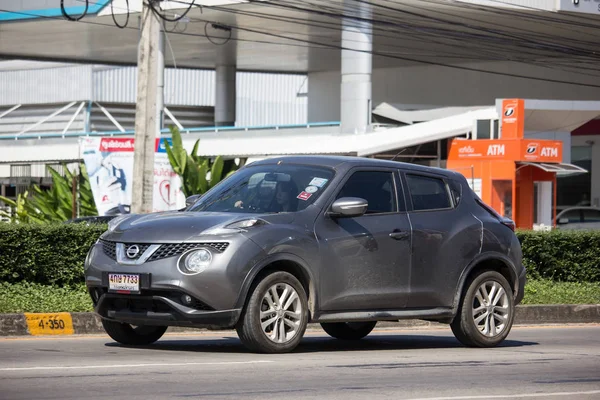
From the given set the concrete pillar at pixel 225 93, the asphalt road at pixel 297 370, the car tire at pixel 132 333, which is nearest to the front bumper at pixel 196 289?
the asphalt road at pixel 297 370

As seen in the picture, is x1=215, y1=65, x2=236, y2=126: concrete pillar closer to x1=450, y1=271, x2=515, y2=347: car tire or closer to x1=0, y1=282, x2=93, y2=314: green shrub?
x1=0, y1=282, x2=93, y2=314: green shrub

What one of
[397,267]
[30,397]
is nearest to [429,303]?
[397,267]

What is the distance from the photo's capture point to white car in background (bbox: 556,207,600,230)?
37250mm

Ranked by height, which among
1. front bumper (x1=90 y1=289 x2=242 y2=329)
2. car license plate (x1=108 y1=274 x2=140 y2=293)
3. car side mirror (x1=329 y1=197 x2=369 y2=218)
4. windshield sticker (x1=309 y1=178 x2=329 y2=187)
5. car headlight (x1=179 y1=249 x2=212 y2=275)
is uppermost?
windshield sticker (x1=309 y1=178 x2=329 y2=187)

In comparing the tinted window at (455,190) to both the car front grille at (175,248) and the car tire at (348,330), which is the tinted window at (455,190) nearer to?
the car tire at (348,330)

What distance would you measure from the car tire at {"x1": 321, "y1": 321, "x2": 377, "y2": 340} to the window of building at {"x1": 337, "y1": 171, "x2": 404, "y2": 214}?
1626mm

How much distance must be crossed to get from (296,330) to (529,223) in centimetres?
2335

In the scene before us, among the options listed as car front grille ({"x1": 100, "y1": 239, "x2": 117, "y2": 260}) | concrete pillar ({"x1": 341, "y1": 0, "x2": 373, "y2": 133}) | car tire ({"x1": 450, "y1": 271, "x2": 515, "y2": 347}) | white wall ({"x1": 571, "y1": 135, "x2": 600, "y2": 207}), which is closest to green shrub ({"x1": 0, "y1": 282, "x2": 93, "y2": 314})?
car front grille ({"x1": 100, "y1": 239, "x2": 117, "y2": 260})

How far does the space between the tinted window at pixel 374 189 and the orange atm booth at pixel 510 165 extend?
1902 cm

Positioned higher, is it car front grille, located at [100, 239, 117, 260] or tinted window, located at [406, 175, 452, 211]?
tinted window, located at [406, 175, 452, 211]

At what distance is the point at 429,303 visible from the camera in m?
10.8

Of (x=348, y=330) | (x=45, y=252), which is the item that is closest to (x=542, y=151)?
(x=45, y=252)

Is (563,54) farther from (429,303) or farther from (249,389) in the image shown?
(249,389)

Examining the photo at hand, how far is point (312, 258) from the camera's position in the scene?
388 inches
